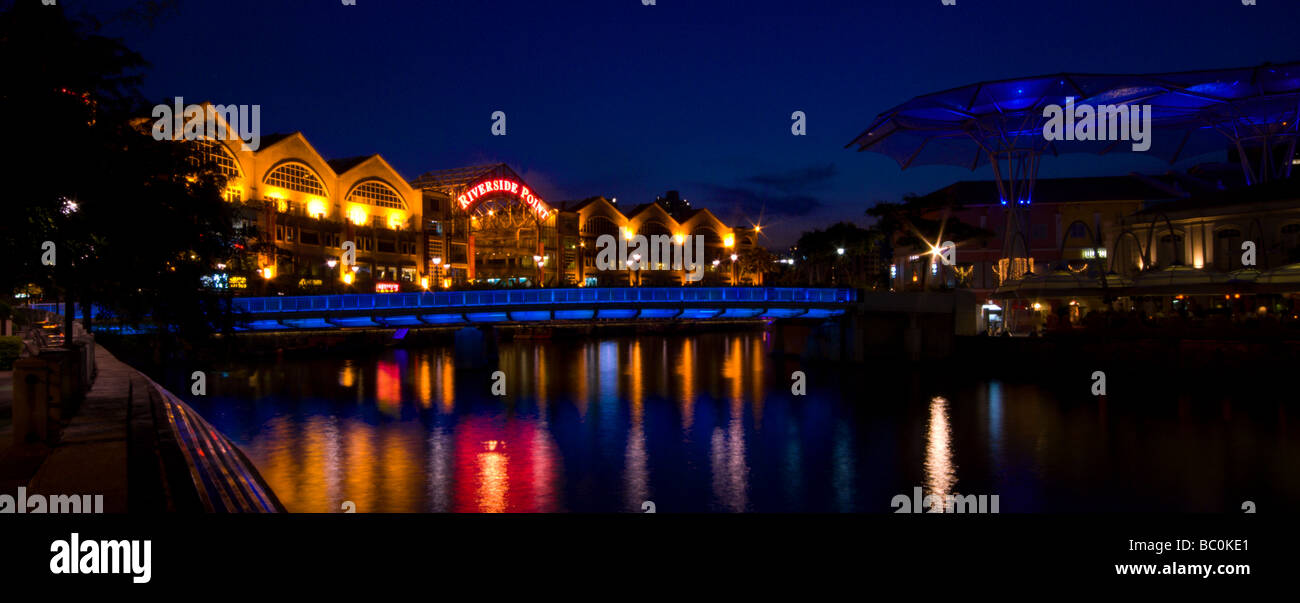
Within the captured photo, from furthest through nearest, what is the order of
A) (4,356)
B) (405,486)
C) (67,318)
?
(405,486) → (4,356) → (67,318)

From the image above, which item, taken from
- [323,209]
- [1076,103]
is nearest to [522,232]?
[323,209]

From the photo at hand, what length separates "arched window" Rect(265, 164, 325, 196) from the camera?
225ft

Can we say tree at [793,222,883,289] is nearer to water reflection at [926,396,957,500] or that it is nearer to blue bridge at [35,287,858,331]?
blue bridge at [35,287,858,331]

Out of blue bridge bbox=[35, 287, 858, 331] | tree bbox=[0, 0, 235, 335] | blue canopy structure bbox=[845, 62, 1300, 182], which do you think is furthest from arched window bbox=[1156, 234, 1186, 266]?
tree bbox=[0, 0, 235, 335]

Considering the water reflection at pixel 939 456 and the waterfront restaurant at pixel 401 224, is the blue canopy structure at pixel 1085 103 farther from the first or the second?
the waterfront restaurant at pixel 401 224

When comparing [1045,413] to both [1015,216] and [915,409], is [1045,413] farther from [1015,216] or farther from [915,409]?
[1015,216]

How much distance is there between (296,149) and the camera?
70125 millimetres

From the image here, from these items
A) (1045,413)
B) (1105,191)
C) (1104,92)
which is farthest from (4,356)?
(1105,191)

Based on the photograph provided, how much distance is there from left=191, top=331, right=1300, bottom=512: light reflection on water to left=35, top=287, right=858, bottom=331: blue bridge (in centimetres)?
450

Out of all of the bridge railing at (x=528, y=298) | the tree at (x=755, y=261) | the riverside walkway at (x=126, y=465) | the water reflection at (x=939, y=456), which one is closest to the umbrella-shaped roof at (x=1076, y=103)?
the bridge railing at (x=528, y=298)

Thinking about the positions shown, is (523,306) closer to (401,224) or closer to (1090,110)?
(401,224)
